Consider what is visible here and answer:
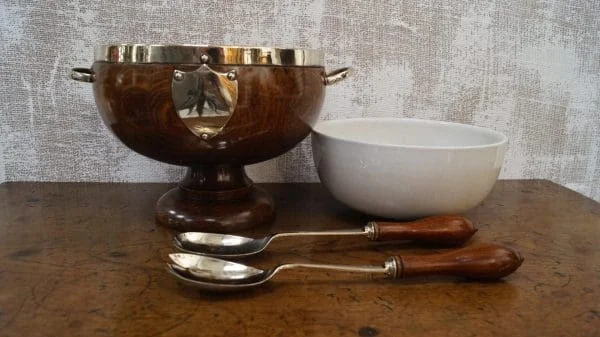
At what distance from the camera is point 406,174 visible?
0.48 m

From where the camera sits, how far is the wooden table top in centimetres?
32

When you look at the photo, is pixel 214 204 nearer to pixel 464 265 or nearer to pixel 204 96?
pixel 204 96

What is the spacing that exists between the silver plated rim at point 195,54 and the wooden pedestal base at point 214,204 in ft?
0.46

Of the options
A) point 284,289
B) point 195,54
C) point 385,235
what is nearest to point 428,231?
point 385,235

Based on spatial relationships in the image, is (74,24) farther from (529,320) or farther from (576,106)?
(576,106)

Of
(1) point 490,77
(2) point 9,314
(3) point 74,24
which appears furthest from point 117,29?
(1) point 490,77

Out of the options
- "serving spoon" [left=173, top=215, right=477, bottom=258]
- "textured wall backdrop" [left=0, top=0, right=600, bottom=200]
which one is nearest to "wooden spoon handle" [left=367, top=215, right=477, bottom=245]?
"serving spoon" [left=173, top=215, right=477, bottom=258]

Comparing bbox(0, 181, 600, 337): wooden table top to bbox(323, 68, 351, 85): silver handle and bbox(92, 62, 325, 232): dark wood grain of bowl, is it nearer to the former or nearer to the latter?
bbox(92, 62, 325, 232): dark wood grain of bowl

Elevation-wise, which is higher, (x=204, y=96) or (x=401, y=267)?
(x=204, y=96)

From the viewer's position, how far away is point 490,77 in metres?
0.75

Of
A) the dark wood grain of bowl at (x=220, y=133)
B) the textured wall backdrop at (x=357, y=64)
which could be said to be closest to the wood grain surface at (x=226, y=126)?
the dark wood grain of bowl at (x=220, y=133)

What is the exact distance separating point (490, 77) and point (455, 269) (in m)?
0.47

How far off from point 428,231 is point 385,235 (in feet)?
Result: 0.14

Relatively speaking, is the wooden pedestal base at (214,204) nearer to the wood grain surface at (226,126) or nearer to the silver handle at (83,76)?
the wood grain surface at (226,126)
